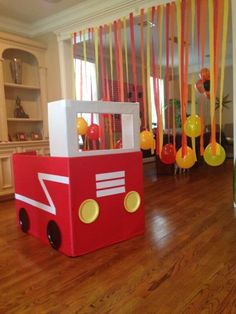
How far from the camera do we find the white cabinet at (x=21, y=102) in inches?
144

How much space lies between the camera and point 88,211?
190 cm

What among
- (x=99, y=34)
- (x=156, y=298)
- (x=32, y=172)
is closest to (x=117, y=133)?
(x=99, y=34)

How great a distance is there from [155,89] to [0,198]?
2.45 metres

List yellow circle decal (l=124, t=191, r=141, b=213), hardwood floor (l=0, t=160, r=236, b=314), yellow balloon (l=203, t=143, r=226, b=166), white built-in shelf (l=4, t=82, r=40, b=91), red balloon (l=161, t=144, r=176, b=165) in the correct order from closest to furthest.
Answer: hardwood floor (l=0, t=160, r=236, b=314), yellow circle decal (l=124, t=191, r=141, b=213), yellow balloon (l=203, t=143, r=226, b=166), red balloon (l=161, t=144, r=176, b=165), white built-in shelf (l=4, t=82, r=40, b=91)

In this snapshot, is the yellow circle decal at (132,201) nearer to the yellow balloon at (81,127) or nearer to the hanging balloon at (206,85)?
the yellow balloon at (81,127)

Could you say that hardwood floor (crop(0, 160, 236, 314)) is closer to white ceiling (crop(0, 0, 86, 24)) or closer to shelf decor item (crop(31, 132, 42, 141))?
shelf decor item (crop(31, 132, 42, 141))

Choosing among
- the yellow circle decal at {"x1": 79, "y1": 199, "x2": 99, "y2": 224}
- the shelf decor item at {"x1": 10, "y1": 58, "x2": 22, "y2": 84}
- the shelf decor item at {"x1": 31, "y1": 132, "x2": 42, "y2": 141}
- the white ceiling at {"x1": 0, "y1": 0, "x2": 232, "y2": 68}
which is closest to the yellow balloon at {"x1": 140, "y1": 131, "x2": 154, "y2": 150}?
the yellow circle decal at {"x1": 79, "y1": 199, "x2": 99, "y2": 224}

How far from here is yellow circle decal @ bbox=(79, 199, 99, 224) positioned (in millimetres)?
1859

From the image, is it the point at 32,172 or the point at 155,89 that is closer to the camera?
the point at 32,172

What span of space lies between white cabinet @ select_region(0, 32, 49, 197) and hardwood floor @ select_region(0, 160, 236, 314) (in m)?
1.32

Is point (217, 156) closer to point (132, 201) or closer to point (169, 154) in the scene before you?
point (169, 154)

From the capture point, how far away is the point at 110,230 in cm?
203

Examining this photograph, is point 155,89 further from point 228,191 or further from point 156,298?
point 156,298

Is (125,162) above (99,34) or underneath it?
underneath
